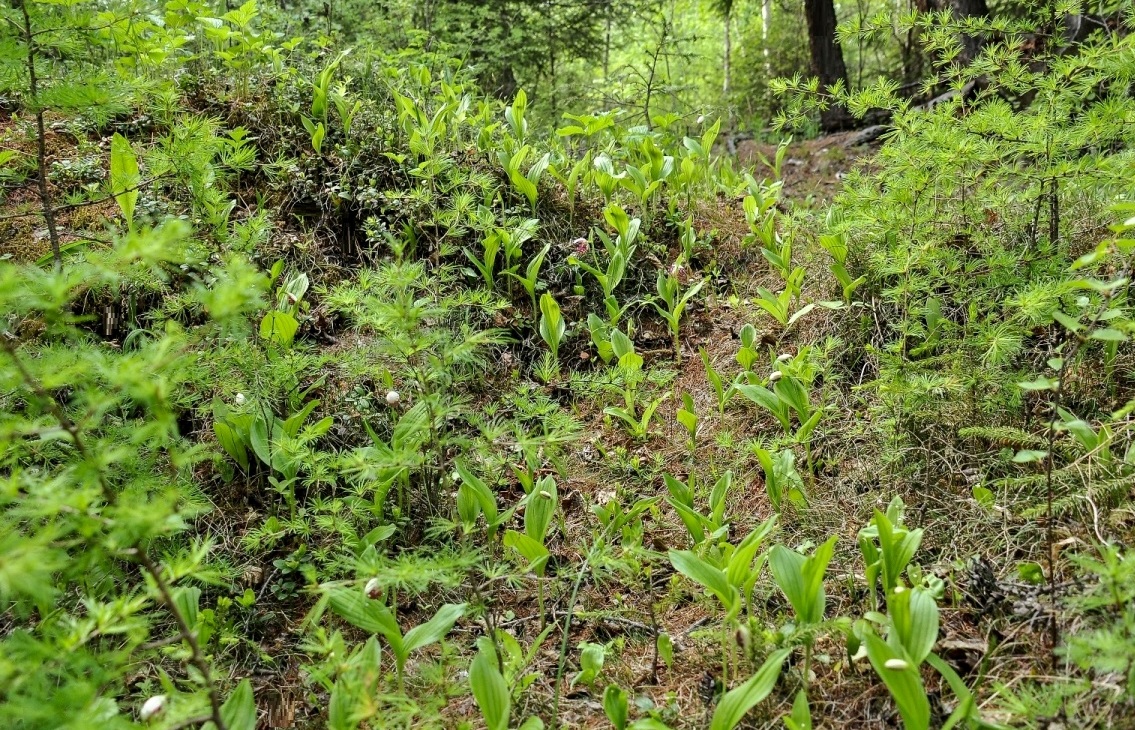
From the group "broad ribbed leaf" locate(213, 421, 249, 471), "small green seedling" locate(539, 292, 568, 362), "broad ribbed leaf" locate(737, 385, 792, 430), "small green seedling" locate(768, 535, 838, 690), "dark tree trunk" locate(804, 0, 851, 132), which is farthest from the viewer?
"dark tree trunk" locate(804, 0, 851, 132)

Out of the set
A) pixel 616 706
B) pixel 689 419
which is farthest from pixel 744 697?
pixel 689 419

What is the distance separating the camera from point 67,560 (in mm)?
1201

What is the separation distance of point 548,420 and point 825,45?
21.2ft

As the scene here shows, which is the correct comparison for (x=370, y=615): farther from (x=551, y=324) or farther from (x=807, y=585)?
(x=551, y=324)

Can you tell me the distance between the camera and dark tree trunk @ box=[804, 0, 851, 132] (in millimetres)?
6766

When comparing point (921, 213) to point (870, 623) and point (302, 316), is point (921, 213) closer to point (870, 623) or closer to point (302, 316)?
point (870, 623)

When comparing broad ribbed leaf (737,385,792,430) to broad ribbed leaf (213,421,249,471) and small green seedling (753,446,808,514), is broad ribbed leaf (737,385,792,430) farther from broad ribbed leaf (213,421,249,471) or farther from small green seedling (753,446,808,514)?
broad ribbed leaf (213,421,249,471)

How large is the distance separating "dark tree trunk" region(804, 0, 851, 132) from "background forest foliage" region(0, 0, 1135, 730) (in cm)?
365

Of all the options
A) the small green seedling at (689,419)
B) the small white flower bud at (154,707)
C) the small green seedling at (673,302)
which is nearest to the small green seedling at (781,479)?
the small green seedling at (689,419)

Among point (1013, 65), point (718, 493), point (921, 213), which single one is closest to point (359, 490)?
point (718, 493)

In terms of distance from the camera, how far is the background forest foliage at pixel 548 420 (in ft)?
5.21

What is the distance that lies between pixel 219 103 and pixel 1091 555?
4.75 meters

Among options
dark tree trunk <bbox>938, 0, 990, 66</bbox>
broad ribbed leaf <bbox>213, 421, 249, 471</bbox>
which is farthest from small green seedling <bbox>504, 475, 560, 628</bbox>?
dark tree trunk <bbox>938, 0, 990, 66</bbox>

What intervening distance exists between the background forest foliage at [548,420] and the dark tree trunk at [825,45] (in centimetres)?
365
